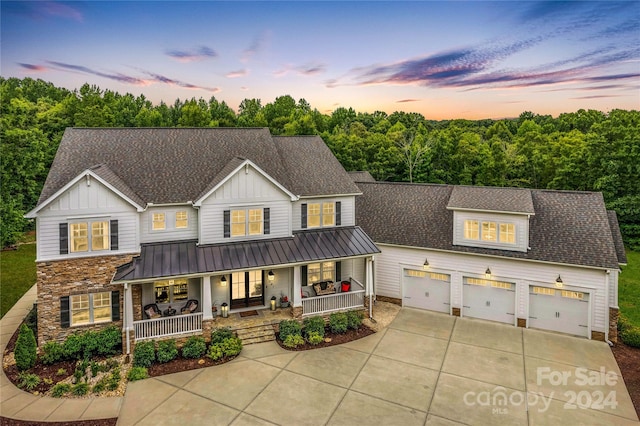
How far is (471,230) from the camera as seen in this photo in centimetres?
1752

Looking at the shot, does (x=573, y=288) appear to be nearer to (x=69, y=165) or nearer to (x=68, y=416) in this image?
(x=68, y=416)

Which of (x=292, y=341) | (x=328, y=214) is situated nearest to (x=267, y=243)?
(x=328, y=214)

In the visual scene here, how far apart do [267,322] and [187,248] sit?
15.8 feet

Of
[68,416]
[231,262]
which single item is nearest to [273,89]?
[231,262]

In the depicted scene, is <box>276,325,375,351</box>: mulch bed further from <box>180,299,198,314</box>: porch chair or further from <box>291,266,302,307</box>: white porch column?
<box>180,299,198,314</box>: porch chair

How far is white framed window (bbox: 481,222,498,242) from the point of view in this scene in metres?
17.0

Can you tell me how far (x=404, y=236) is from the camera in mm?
18891

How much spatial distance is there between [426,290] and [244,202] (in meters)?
10.1

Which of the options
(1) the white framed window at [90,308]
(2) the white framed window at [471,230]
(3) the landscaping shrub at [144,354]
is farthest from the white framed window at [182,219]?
(2) the white framed window at [471,230]

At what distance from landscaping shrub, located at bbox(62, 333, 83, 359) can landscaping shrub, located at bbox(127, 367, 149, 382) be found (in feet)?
8.25

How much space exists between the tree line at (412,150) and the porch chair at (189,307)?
19.4 meters

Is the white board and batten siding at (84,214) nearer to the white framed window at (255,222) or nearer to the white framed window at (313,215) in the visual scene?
the white framed window at (255,222)

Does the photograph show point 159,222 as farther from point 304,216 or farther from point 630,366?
point 630,366

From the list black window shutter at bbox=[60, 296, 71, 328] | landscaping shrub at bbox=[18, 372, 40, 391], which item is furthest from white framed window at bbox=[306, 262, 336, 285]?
landscaping shrub at bbox=[18, 372, 40, 391]
